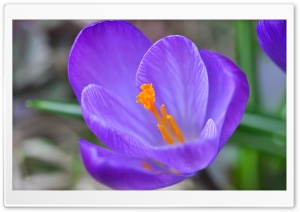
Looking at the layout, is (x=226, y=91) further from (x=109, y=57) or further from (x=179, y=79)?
(x=109, y=57)

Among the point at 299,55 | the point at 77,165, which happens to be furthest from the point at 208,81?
the point at 77,165

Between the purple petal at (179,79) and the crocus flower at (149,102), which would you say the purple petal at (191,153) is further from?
the purple petal at (179,79)

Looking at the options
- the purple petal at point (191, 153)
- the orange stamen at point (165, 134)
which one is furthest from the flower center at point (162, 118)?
the purple petal at point (191, 153)

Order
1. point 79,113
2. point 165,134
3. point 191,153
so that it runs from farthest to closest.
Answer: point 79,113 → point 165,134 → point 191,153

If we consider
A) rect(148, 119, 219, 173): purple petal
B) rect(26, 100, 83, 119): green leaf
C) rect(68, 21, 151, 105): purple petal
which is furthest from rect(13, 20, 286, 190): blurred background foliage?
rect(148, 119, 219, 173): purple petal

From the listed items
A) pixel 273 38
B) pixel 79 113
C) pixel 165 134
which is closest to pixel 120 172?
pixel 165 134
